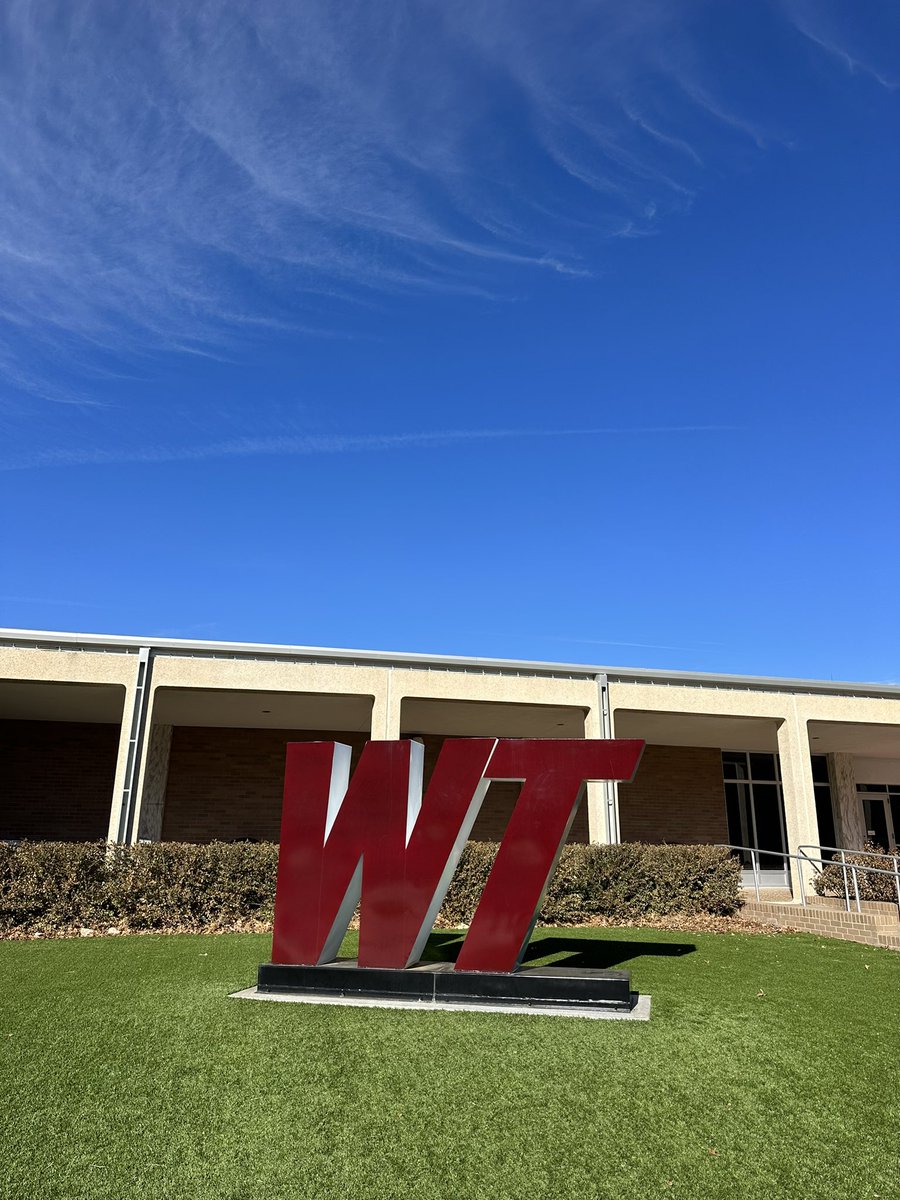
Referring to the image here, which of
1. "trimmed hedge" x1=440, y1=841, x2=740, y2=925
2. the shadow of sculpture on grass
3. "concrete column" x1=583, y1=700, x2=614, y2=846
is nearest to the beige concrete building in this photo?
"concrete column" x1=583, y1=700, x2=614, y2=846

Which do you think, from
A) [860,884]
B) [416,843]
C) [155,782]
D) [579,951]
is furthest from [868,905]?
[155,782]

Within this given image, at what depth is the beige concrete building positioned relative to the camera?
54.0ft

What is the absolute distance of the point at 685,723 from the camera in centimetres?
2056

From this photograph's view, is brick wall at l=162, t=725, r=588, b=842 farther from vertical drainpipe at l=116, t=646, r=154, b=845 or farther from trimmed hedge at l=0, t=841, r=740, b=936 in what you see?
trimmed hedge at l=0, t=841, r=740, b=936

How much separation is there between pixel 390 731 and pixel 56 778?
10.3 metres

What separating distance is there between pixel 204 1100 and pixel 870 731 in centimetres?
1928

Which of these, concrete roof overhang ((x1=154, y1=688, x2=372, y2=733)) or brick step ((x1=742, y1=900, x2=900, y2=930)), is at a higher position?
concrete roof overhang ((x1=154, y1=688, x2=372, y2=733))

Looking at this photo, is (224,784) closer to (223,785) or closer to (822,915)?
(223,785)

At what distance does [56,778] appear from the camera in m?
22.2

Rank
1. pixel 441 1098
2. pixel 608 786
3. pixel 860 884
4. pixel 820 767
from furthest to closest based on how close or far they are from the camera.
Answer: pixel 820 767
pixel 608 786
pixel 860 884
pixel 441 1098

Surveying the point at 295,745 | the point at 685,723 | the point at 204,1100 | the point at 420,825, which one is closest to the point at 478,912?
the point at 420,825

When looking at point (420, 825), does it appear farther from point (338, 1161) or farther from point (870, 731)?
point (870, 731)

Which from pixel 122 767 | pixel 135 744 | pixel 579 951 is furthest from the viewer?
pixel 135 744

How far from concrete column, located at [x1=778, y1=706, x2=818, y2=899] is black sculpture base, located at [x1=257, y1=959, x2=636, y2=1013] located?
10.7 metres
